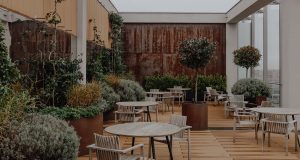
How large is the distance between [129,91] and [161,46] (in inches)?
240

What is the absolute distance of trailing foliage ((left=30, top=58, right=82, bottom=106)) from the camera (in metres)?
6.85

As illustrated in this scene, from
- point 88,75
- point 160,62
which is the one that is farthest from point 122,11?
point 88,75

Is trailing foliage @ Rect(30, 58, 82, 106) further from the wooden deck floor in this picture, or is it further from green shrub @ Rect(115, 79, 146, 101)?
green shrub @ Rect(115, 79, 146, 101)

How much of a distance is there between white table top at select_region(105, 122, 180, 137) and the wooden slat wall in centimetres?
1137

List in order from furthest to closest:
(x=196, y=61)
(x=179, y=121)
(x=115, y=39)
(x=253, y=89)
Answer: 1. (x=115, y=39)
2. (x=253, y=89)
3. (x=196, y=61)
4. (x=179, y=121)

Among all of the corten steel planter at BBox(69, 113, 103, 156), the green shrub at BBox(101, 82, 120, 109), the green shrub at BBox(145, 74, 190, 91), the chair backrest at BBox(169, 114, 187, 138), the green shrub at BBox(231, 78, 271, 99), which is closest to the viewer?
the chair backrest at BBox(169, 114, 187, 138)

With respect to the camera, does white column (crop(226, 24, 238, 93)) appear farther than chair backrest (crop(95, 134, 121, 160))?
Yes

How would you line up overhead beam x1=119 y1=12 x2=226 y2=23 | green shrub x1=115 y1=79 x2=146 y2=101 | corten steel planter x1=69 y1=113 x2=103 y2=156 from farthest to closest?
overhead beam x1=119 y1=12 x2=226 y2=23, green shrub x1=115 y1=79 x2=146 y2=101, corten steel planter x1=69 y1=113 x2=103 y2=156

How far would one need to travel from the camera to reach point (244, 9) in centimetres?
1245

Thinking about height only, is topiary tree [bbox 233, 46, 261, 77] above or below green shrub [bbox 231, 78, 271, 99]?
above

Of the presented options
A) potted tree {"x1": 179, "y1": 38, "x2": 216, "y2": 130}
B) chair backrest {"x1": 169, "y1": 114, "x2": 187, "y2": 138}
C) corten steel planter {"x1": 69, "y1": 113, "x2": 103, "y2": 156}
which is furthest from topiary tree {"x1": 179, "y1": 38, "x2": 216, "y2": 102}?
chair backrest {"x1": 169, "y1": 114, "x2": 187, "y2": 138}

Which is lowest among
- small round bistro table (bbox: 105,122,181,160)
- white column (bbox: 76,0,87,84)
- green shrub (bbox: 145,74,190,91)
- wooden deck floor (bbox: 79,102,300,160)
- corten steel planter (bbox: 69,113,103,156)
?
wooden deck floor (bbox: 79,102,300,160)

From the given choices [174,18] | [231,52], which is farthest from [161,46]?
[231,52]

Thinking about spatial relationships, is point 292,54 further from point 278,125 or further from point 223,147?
point 223,147
